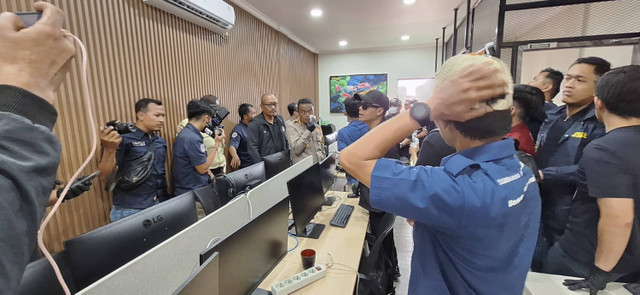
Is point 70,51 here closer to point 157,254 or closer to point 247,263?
point 157,254

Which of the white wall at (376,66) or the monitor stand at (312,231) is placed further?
the white wall at (376,66)

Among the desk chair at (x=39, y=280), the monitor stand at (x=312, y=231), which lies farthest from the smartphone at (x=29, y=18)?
the monitor stand at (x=312, y=231)

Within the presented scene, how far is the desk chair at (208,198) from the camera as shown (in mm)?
1653

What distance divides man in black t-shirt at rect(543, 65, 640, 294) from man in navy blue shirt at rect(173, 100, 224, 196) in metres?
2.59

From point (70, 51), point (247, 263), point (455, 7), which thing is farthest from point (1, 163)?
point (455, 7)

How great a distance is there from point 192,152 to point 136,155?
408 millimetres

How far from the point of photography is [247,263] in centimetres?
108

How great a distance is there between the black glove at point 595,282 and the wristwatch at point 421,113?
130 cm

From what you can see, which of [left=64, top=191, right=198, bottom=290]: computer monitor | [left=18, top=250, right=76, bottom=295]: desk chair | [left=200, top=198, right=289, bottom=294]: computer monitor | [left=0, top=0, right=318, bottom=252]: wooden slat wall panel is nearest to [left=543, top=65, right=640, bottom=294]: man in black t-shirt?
[left=200, top=198, right=289, bottom=294]: computer monitor

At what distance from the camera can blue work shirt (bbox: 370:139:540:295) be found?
65 centimetres

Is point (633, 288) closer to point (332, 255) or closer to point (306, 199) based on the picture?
point (332, 255)

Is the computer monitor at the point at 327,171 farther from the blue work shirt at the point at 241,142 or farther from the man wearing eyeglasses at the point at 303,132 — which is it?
the blue work shirt at the point at 241,142

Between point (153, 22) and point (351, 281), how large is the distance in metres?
3.05

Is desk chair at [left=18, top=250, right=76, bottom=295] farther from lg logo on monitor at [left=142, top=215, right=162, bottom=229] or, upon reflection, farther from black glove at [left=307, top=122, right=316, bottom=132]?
black glove at [left=307, top=122, right=316, bottom=132]
